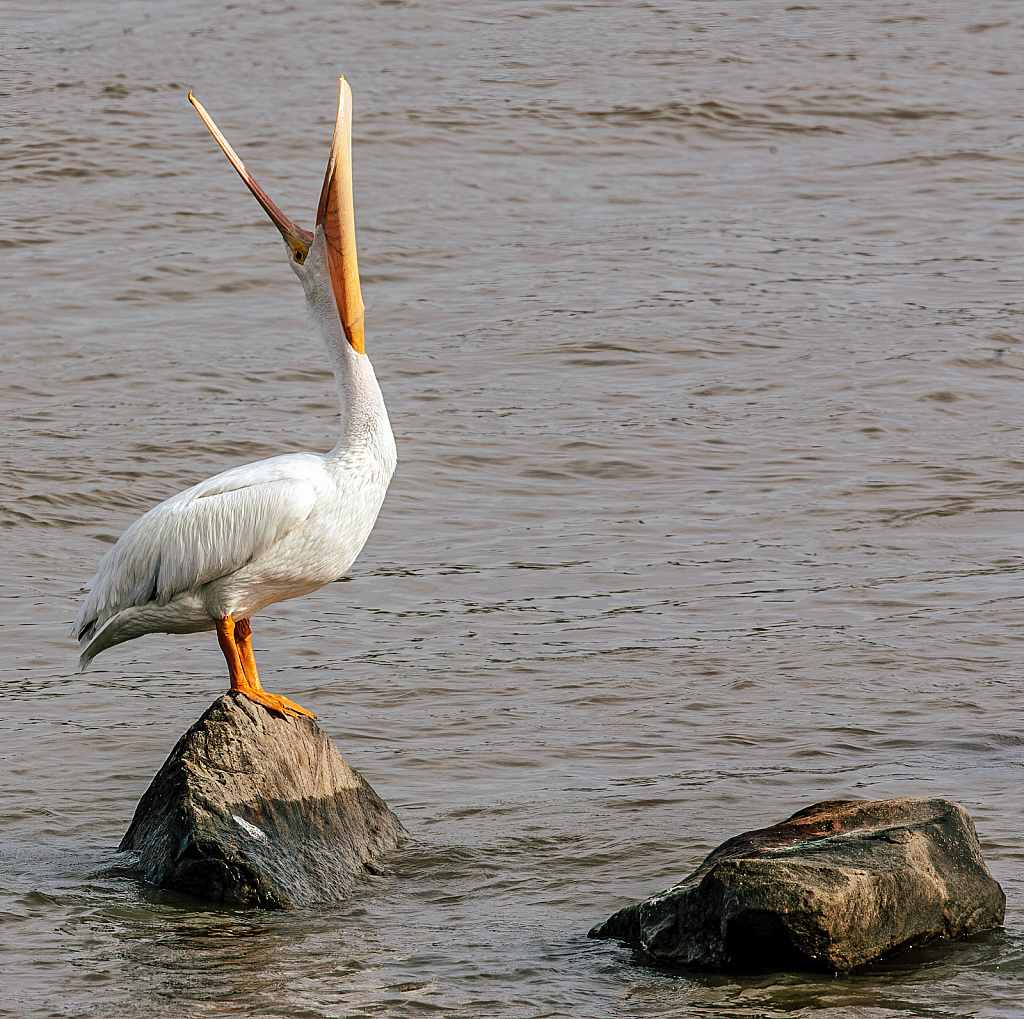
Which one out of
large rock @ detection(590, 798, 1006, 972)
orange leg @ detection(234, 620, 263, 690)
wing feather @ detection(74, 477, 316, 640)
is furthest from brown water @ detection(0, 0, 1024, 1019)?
wing feather @ detection(74, 477, 316, 640)

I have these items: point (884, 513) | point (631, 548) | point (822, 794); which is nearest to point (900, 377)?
point (884, 513)

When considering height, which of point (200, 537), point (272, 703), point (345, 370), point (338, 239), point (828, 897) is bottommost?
point (828, 897)

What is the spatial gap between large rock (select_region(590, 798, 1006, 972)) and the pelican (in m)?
1.48

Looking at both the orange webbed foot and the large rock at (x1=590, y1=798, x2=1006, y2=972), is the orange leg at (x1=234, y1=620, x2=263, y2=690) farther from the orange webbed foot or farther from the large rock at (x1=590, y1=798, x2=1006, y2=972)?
the large rock at (x1=590, y1=798, x2=1006, y2=972)

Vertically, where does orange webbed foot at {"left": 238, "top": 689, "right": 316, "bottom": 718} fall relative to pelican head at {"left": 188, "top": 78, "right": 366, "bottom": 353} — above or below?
below

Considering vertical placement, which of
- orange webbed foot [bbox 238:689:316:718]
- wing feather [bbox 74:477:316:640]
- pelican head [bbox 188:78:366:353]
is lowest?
orange webbed foot [bbox 238:689:316:718]

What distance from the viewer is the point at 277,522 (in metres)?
4.99

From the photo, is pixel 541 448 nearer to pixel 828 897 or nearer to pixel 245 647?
pixel 245 647

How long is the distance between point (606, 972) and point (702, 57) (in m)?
16.1

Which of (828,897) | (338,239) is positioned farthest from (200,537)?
(828,897)

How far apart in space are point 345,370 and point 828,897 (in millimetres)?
2336

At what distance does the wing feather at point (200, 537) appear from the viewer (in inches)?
197

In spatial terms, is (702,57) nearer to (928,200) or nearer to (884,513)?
(928,200)

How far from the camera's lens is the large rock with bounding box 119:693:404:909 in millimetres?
4828
